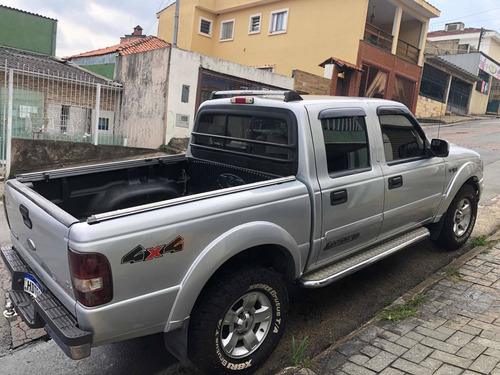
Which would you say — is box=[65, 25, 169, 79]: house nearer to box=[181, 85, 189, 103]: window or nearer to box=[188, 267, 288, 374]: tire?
box=[181, 85, 189, 103]: window

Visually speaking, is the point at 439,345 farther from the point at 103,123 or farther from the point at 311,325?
the point at 103,123

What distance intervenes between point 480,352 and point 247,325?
1614mm

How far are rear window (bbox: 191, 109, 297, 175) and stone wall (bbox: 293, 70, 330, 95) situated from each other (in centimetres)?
1258

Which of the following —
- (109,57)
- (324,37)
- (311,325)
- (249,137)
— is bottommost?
(311,325)

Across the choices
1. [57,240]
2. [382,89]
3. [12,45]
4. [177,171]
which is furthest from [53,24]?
[57,240]

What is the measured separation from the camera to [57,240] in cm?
219

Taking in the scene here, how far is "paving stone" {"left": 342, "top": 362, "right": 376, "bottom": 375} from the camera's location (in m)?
2.63

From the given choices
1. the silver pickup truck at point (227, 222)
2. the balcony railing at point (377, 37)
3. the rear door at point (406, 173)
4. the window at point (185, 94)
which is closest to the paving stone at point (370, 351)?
the silver pickup truck at point (227, 222)

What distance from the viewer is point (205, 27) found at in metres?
26.8

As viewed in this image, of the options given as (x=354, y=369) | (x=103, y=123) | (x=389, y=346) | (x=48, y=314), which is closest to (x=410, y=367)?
(x=389, y=346)

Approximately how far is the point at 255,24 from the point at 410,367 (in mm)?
24624

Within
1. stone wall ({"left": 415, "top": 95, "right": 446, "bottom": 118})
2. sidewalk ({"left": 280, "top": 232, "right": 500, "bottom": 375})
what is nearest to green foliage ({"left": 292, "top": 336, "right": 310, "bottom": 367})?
sidewalk ({"left": 280, "top": 232, "right": 500, "bottom": 375})

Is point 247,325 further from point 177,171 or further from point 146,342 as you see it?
point 177,171

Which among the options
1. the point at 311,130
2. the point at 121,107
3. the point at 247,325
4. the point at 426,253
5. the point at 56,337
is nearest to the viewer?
the point at 56,337
